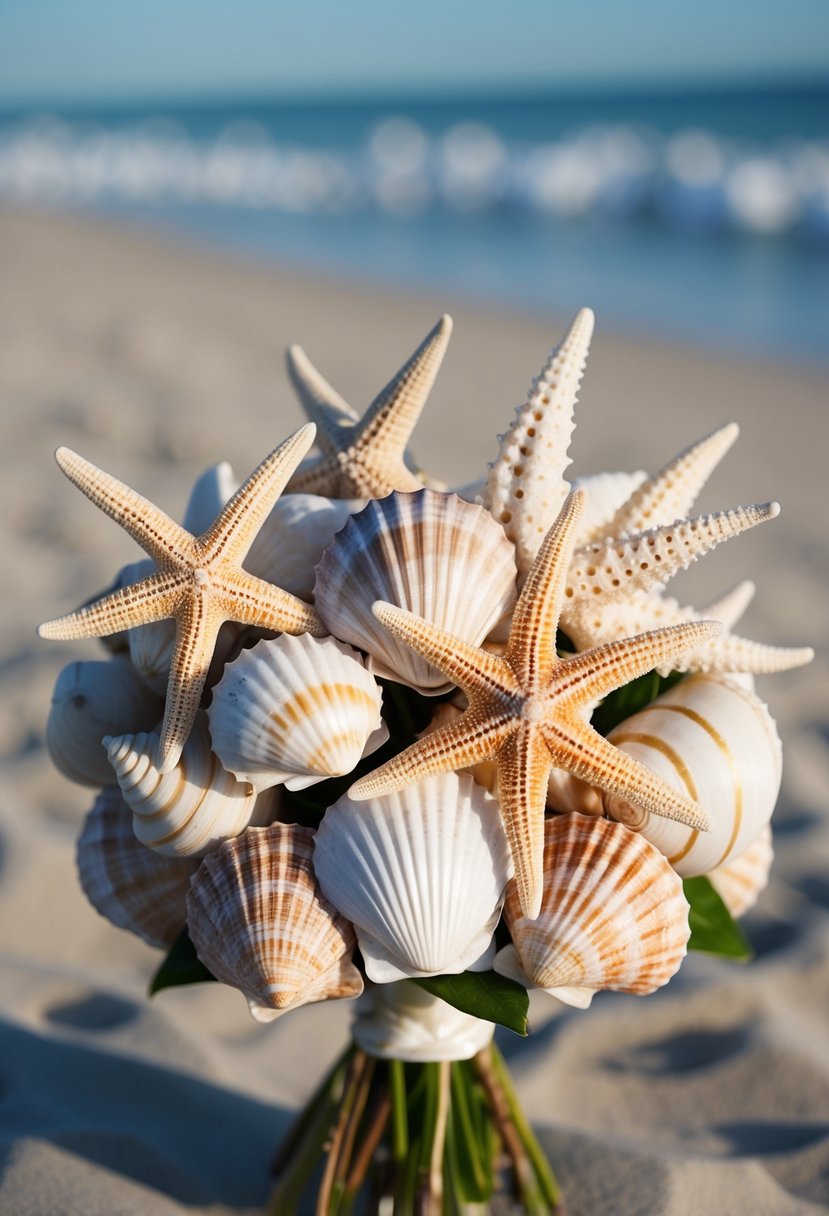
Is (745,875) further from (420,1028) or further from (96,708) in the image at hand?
(96,708)

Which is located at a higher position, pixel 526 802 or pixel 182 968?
pixel 526 802

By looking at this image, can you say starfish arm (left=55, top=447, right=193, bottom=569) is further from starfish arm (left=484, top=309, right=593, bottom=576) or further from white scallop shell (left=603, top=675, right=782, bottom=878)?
white scallop shell (left=603, top=675, right=782, bottom=878)

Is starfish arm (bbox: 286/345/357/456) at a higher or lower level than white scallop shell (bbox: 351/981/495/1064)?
higher

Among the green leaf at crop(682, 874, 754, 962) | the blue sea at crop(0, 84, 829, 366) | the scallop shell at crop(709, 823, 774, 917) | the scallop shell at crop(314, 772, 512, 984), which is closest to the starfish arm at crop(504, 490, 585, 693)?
the scallop shell at crop(314, 772, 512, 984)

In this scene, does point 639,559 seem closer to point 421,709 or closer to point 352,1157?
point 421,709

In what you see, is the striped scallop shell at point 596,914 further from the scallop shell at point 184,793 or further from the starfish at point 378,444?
the starfish at point 378,444

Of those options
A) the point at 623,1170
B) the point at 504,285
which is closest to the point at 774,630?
the point at 623,1170

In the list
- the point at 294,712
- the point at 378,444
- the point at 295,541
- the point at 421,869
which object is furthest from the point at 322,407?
the point at 421,869

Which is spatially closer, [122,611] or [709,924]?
[122,611]
